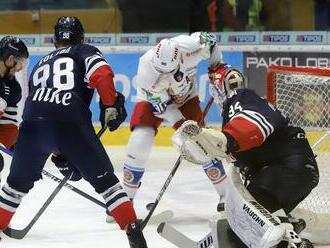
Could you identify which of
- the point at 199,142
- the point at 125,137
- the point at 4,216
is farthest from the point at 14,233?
the point at 125,137

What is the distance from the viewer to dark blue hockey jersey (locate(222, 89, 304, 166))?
6.56 ft

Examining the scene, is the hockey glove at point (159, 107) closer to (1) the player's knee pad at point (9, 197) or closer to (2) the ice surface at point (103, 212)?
(2) the ice surface at point (103, 212)

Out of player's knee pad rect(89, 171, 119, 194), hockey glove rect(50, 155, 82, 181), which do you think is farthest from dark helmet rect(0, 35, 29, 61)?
player's knee pad rect(89, 171, 119, 194)

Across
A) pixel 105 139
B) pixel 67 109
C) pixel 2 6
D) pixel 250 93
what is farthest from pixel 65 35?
pixel 2 6

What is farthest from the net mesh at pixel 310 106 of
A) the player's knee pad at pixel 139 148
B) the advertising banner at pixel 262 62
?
the advertising banner at pixel 262 62

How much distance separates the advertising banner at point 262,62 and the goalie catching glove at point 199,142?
11.0 ft

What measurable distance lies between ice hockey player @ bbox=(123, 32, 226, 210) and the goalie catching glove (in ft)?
4.33

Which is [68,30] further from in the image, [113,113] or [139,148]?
[139,148]

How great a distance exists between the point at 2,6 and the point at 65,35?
3489 mm

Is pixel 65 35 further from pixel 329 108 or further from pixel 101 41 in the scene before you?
pixel 101 41

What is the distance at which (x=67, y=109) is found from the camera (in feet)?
8.53

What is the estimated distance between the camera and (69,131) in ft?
8.48

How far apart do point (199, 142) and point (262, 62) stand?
11.3ft

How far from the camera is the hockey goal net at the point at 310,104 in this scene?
3139mm
